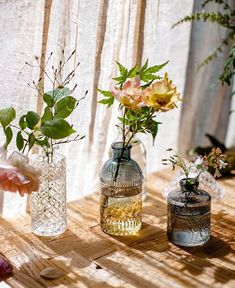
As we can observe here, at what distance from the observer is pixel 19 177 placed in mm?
1059

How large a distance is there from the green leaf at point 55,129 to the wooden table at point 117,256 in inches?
11.7

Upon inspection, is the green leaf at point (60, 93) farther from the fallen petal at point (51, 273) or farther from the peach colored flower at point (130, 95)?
the fallen petal at point (51, 273)

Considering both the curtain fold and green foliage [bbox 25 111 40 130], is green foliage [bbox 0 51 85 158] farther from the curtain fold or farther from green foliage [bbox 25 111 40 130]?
the curtain fold

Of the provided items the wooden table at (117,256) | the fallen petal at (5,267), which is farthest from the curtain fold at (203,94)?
the fallen petal at (5,267)

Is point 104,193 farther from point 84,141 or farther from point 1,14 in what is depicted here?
point 1,14

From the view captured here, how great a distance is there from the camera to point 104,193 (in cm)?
128

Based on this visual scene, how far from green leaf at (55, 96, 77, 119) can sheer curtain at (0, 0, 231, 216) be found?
0.51 feet

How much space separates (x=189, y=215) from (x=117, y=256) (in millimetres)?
210

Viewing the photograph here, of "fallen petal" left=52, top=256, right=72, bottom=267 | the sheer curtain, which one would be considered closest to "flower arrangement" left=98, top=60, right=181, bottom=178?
the sheer curtain

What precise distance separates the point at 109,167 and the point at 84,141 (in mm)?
227

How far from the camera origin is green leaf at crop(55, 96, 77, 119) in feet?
3.88

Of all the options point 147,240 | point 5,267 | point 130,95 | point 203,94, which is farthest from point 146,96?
point 203,94

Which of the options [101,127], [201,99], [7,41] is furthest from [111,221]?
[201,99]

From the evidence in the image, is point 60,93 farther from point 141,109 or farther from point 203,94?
point 203,94
